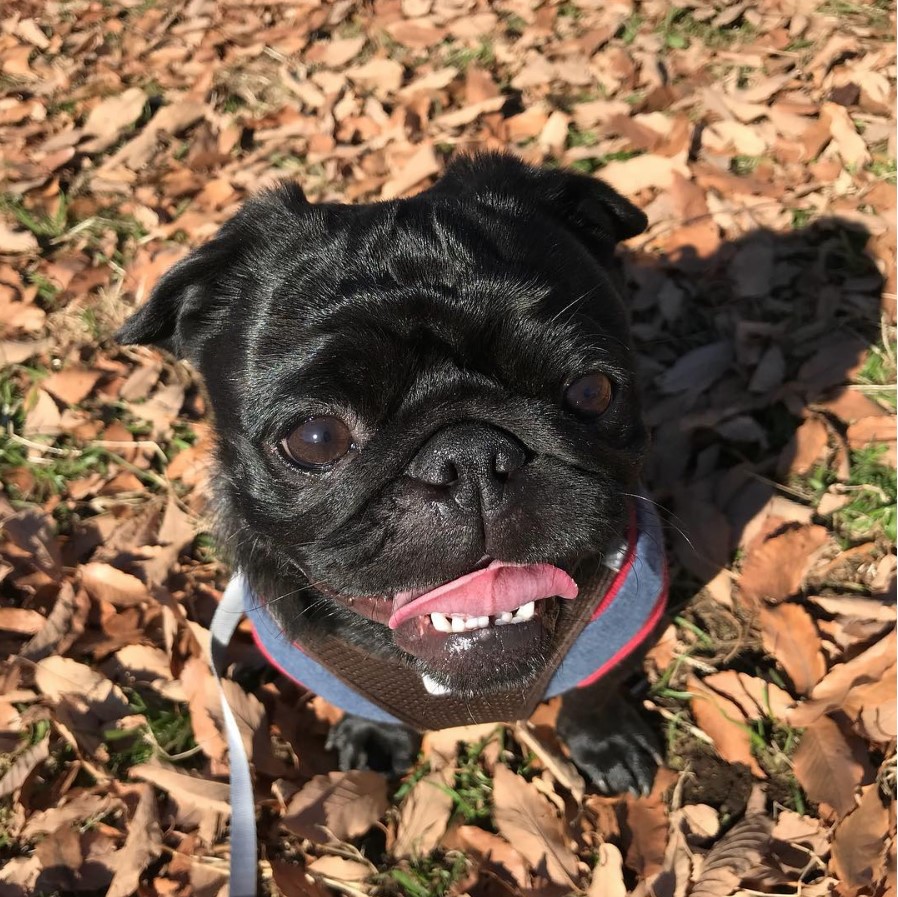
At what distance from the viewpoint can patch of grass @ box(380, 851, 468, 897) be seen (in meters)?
2.84

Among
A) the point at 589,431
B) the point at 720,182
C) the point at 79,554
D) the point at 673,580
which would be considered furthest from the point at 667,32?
the point at 79,554

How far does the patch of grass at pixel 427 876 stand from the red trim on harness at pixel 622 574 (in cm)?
117

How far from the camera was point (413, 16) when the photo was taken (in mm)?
6043

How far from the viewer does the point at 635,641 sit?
8.32ft

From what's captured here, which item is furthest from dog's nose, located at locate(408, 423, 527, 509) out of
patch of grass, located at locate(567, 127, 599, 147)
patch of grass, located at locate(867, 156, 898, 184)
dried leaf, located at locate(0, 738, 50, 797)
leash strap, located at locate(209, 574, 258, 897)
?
patch of grass, located at locate(567, 127, 599, 147)

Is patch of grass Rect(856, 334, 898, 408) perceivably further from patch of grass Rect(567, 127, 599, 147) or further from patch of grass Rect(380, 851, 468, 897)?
patch of grass Rect(380, 851, 468, 897)

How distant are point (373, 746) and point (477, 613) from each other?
1.28 metres

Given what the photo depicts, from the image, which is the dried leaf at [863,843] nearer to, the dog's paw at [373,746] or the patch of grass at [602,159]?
the dog's paw at [373,746]

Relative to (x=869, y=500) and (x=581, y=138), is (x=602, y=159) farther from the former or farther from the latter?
(x=869, y=500)

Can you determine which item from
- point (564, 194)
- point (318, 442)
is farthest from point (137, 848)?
point (564, 194)

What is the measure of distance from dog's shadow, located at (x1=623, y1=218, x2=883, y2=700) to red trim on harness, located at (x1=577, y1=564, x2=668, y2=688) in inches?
32.5

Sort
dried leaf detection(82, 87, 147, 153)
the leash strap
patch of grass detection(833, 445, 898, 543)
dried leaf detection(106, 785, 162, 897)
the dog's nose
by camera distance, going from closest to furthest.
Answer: the dog's nose
the leash strap
dried leaf detection(106, 785, 162, 897)
patch of grass detection(833, 445, 898, 543)
dried leaf detection(82, 87, 147, 153)

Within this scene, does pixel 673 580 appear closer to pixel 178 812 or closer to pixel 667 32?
pixel 178 812

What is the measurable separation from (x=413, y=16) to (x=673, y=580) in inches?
189
